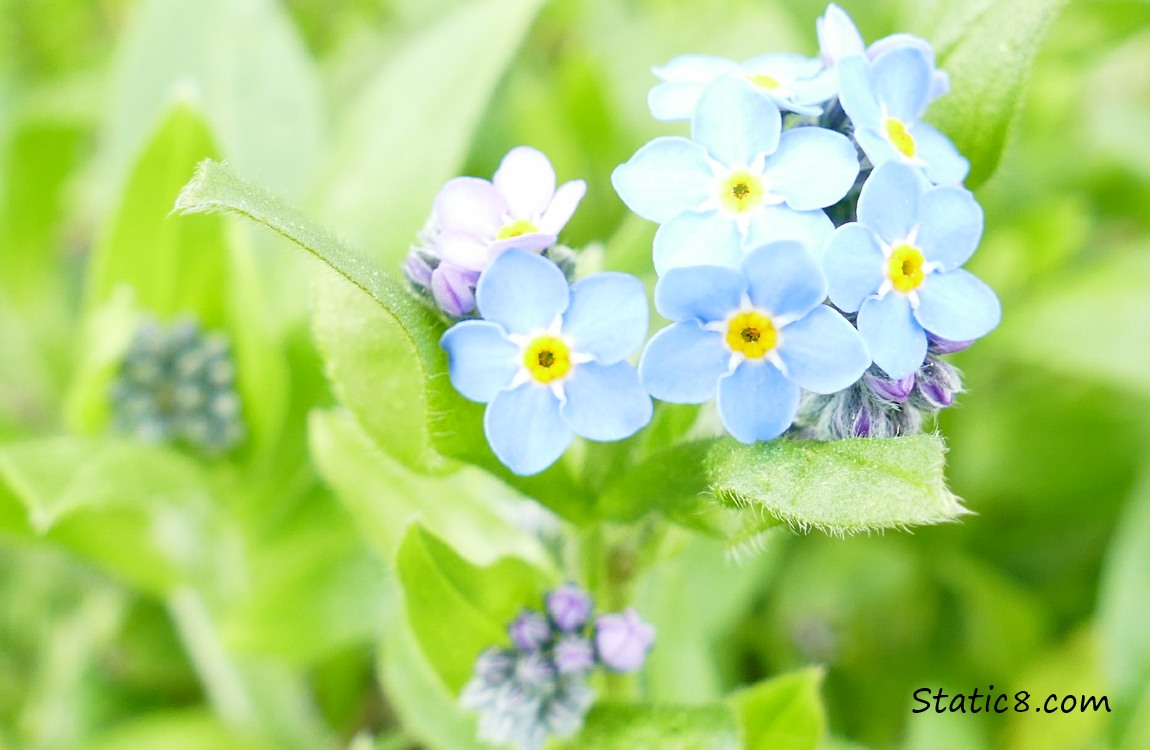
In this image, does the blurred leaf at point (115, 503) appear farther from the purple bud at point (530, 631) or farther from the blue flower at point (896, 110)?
the blue flower at point (896, 110)

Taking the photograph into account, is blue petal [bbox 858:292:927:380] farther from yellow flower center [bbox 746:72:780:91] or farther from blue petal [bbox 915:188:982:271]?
yellow flower center [bbox 746:72:780:91]

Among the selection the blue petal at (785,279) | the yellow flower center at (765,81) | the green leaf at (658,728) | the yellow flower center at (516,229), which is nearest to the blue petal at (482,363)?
the yellow flower center at (516,229)

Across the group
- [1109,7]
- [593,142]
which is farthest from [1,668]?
[1109,7]

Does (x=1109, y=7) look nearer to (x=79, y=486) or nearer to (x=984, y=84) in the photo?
(x=984, y=84)

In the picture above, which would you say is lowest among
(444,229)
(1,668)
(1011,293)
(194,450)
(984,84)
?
(1,668)

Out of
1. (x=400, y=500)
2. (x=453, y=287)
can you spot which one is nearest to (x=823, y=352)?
(x=453, y=287)

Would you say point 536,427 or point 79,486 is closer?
point 536,427
